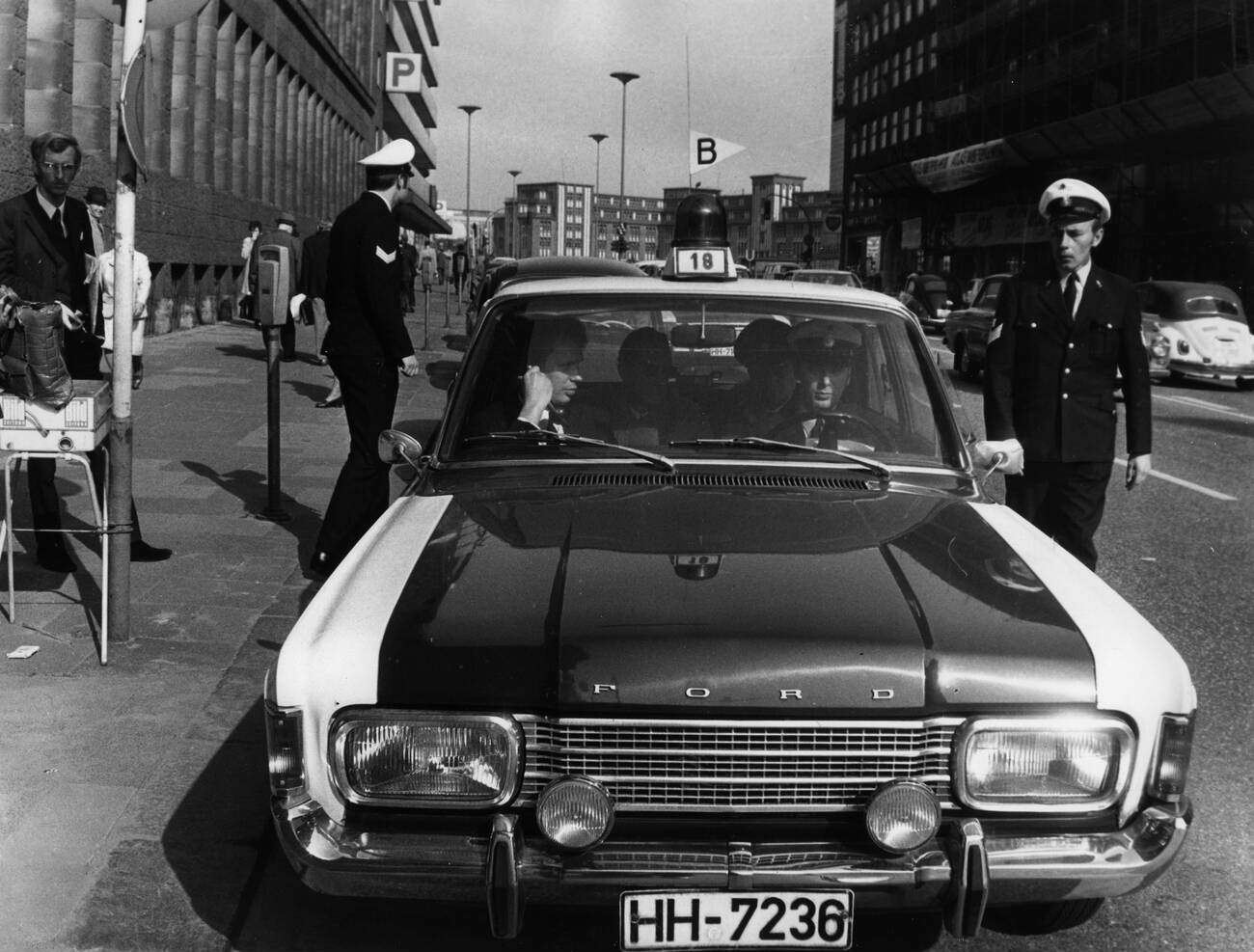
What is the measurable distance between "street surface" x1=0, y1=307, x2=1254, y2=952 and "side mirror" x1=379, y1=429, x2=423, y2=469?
1009 millimetres

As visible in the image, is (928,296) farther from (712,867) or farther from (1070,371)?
(712,867)

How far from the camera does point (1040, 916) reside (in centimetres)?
354

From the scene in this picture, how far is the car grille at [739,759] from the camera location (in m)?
2.99

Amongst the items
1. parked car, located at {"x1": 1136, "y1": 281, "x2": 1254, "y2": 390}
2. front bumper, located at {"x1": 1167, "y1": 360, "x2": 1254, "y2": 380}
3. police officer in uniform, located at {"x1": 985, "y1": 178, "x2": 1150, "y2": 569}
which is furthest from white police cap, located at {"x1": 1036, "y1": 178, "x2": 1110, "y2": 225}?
front bumper, located at {"x1": 1167, "y1": 360, "x2": 1254, "y2": 380}

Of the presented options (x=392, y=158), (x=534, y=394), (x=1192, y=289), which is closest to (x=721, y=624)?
(x=534, y=394)

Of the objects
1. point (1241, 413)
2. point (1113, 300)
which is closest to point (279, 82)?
point (1241, 413)

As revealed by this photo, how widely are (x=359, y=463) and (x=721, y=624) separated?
180 inches

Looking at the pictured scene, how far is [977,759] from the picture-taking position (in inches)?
119

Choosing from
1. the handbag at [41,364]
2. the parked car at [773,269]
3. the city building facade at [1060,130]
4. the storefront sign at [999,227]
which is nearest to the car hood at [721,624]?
the handbag at [41,364]

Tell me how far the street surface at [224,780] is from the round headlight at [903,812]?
520mm

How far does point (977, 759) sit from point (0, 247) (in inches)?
219

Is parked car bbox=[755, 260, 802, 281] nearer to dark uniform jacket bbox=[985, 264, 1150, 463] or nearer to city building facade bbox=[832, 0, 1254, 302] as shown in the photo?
city building facade bbox=[832, 0, 1254, 302]

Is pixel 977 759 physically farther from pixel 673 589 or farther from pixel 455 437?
pixel 455 437

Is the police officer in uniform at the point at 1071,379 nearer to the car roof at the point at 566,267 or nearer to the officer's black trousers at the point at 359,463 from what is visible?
the officer's black trousers at the point at 359,463
